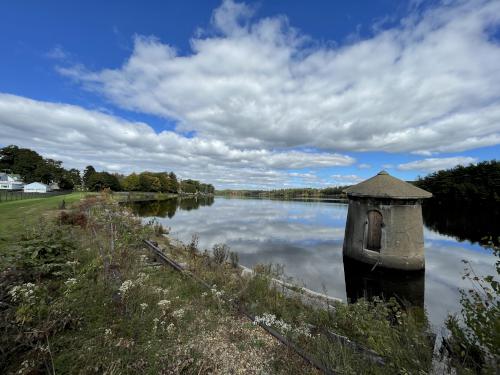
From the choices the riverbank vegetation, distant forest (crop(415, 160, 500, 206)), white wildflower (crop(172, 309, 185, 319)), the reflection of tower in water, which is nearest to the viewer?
the riverbank vegetation

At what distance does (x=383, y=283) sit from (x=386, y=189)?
3876 millimetres

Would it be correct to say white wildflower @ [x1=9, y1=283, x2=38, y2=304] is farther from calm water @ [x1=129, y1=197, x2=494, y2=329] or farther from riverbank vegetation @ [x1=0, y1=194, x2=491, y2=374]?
calm water @ [x1=129, y1=197, x2=494, y2=329]

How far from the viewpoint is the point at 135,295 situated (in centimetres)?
415

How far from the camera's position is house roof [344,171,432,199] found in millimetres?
10345

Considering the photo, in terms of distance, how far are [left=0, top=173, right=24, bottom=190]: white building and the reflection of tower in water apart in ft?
319

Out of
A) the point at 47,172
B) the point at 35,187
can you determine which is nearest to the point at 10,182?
the point at 47,172

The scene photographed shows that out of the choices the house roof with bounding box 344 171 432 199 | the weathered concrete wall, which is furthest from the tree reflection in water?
the weathered concrete wall

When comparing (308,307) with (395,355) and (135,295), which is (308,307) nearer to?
(395,355)

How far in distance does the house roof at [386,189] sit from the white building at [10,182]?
9716 cm

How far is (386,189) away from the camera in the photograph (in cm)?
1068

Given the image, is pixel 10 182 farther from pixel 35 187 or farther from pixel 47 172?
pixel 35 187

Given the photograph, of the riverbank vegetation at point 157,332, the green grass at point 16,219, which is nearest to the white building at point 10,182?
the green grass at point 16,219

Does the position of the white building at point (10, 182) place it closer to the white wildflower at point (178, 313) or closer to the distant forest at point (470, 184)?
the white wildflower at point (178, 313)

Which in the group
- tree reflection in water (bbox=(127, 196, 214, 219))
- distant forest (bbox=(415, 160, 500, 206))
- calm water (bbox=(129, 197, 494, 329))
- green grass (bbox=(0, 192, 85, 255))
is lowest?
tree reflection in water (bbox=(127, 196, 214, 219))
